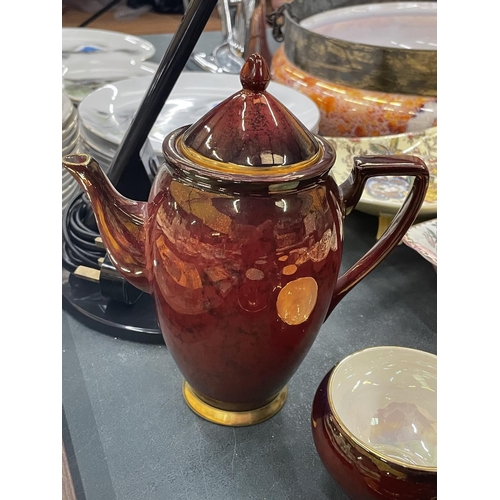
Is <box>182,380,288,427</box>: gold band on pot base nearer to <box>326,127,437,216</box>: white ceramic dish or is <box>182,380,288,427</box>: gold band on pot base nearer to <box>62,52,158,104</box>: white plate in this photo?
<box>326,127,437,216</box>: white ceramic dish

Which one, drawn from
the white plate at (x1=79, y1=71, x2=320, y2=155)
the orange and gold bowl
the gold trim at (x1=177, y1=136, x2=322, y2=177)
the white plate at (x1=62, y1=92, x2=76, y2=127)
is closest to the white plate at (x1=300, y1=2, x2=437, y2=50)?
the orange and gold bowl

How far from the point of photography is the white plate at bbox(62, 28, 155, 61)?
108 cm

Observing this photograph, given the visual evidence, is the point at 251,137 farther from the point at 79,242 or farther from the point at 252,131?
the point at 79,242

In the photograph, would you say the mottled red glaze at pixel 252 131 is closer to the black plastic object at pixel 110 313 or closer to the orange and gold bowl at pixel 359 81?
the black plastic object at pixel 110 313

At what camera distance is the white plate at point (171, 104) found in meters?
0.66

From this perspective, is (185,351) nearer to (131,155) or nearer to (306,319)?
(306,319)

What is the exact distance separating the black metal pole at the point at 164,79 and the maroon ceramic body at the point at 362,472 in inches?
10.2

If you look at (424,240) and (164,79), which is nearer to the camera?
(164,79)

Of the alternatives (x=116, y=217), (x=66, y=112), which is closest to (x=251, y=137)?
(x=116, y=217)

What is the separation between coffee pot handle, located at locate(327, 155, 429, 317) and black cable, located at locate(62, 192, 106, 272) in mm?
245

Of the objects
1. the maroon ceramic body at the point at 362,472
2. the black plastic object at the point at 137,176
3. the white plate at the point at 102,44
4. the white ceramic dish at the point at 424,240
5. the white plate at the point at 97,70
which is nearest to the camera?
the maroon ceramic body at the point at 362,472

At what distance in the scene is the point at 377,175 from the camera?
0.40 meters

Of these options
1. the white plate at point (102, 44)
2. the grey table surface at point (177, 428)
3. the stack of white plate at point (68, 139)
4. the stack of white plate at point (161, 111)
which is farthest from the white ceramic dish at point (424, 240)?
the white plate at point (102, 44)

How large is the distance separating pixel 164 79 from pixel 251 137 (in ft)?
0.44
